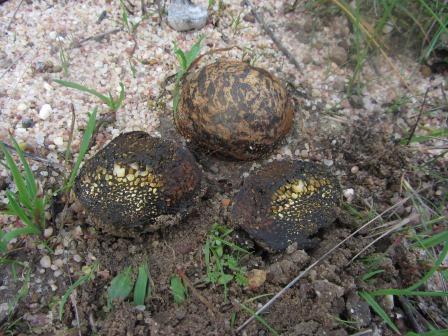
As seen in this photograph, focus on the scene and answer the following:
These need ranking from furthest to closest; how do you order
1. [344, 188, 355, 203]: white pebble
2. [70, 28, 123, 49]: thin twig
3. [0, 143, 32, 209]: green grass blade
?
[70, 28, 123, 49]: thin twig < [344, 188, 355, 203]: white pebble < [0, 143, 32, 209]: green grass blade

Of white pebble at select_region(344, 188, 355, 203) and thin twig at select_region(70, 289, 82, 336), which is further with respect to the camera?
white pebble at select_region(344, 188, 355, 203)

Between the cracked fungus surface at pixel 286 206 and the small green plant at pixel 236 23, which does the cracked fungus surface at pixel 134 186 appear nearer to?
the cracked fungus surface at pixel 286 206

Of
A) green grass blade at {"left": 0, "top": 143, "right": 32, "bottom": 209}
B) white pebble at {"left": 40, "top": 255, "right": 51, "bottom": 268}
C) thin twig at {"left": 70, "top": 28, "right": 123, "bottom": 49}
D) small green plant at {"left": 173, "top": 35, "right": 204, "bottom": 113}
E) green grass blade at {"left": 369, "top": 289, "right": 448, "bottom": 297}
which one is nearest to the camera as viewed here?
green grass blade at {"left": 369, "top": 289, "right": 448, "bottom": 297}

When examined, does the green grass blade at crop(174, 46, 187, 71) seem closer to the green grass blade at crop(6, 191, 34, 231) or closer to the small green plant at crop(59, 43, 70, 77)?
the small green plant at crop(59, 43, 70, 77)

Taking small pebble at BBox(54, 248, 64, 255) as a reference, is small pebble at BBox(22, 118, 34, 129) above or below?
above

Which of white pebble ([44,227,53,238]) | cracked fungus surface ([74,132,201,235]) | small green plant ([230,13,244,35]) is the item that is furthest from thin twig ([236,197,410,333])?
small green plant ([230,13,244,35])

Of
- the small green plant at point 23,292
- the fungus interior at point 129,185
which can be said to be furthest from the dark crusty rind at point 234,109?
the small green plant at point 23,292

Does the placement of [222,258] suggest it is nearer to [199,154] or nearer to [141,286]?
[141,286]
